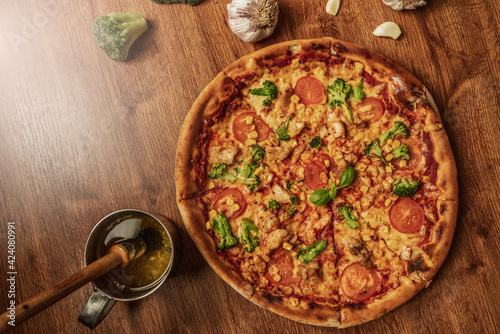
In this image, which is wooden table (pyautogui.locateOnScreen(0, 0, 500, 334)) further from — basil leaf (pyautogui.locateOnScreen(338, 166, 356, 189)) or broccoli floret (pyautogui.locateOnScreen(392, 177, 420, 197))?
basil leaf (pyautogui.locateOnScreen(338, 166, 356, 189))

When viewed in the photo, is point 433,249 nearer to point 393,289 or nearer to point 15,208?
point 393,289

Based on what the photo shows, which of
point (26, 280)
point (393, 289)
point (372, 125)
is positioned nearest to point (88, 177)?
point (26, 280)

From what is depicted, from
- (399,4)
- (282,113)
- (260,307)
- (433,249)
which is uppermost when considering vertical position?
(399,4)

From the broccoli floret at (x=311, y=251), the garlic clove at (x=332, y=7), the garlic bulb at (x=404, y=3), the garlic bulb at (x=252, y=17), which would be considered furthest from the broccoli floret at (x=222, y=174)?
the garlic bulb at (x=404, y=3)

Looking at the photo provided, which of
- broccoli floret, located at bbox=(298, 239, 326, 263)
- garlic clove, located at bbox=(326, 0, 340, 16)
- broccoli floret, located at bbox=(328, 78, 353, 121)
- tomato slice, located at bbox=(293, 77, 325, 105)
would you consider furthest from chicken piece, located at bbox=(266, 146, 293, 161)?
garlic clove, located at bbox=(326, 0, 340, 16)

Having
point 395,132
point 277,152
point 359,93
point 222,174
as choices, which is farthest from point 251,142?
point 395,132

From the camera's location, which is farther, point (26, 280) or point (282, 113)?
point (26, 280)
